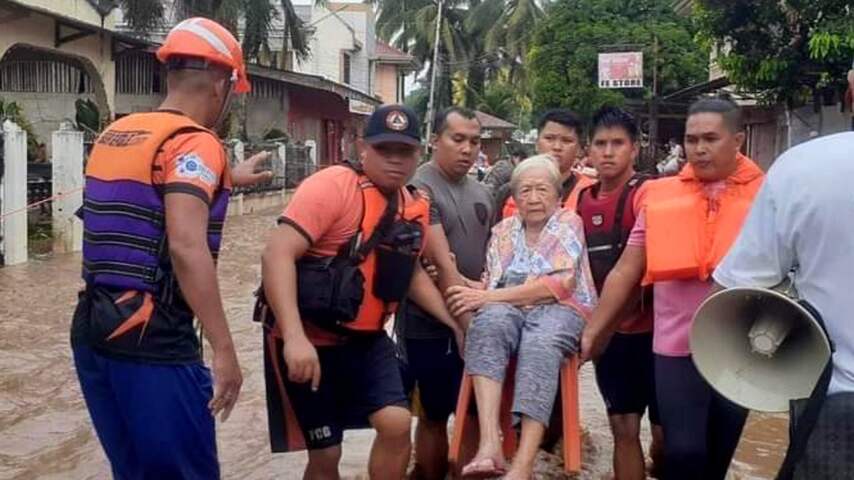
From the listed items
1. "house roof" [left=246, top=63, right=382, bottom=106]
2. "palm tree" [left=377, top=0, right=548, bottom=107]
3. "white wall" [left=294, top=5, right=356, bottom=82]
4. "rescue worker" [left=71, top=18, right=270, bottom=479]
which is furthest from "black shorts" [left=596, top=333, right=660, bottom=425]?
"palm tree" [left=377, top=0, right=548, bottom=107]

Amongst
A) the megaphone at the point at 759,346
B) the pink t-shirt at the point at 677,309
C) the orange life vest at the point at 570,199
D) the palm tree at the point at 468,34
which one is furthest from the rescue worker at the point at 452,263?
the palm tree at the point at 468,34

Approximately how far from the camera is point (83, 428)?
6.93 meters

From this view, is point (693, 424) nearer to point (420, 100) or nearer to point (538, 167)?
point (538, 167)

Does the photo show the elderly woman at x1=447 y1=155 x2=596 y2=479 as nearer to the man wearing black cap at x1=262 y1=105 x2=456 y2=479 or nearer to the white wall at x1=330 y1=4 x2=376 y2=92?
the man wearing black cap at x1=262 y1=105 x2=456 y2=479

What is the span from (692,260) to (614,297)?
462 mm

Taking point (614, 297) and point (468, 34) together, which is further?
point (468, 34)

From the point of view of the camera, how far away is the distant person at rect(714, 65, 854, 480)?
8.42ft

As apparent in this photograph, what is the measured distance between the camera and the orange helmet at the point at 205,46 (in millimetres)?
3613

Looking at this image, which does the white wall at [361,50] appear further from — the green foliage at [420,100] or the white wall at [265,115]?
the white wall at [265,115]

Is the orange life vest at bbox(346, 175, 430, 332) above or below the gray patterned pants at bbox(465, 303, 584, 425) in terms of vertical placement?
above

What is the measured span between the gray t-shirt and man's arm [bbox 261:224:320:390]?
4.02 feet

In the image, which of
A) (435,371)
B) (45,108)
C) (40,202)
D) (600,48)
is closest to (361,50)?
(600,48)

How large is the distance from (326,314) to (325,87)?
30.8 meters

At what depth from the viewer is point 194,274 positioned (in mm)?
3344
